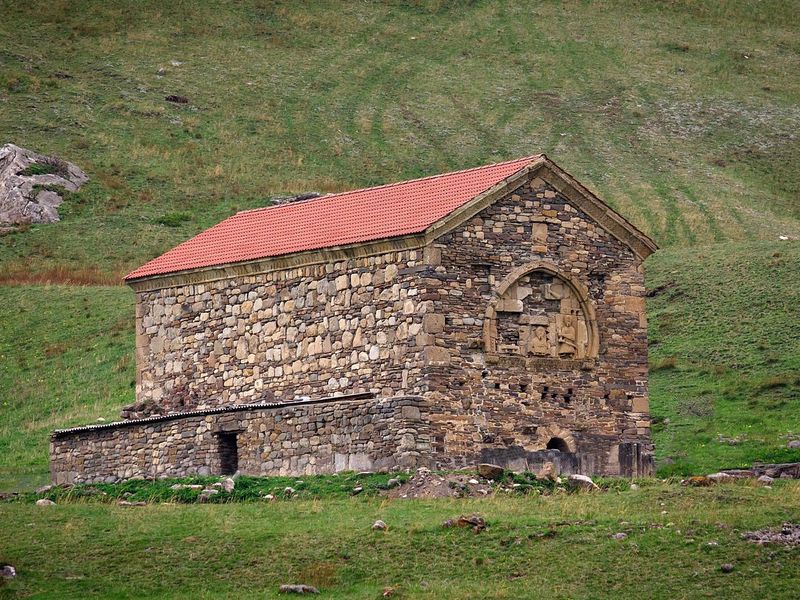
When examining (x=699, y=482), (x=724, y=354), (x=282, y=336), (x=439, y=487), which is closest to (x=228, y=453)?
(x=282, y=336)

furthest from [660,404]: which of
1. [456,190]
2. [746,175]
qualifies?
[746,175]

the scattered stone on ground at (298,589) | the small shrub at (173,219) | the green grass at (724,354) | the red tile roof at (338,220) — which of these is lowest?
the scattered stone on ground at (298,589)

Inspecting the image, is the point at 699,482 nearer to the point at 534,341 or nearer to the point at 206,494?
the point at 534,341

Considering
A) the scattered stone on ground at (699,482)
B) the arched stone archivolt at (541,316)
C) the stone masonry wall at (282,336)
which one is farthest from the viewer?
the arched stone archivolt at (541,316)

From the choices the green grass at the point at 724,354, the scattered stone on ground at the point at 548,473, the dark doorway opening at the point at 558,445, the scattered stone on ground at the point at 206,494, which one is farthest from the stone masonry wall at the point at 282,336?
the green grass at the point at 724,354

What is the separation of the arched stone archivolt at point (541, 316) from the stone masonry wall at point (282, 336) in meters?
1.82

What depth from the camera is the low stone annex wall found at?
115ft

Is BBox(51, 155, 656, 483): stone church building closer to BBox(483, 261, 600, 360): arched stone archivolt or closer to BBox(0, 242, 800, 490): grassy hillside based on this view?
BBox(483, 261, 600, 360): arched stone archivolt

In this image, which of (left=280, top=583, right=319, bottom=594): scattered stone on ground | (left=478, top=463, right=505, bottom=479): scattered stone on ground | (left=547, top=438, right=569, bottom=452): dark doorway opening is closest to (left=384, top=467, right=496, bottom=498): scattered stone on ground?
(left=478, top=463, right=505, bottom=479): scattered stone on ground

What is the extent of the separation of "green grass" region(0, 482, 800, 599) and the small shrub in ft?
132

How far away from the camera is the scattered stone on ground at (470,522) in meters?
29.2

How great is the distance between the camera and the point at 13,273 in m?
65.4

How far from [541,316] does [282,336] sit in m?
5.72

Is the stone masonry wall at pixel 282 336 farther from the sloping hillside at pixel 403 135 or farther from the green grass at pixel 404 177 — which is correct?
the sloping hillside at pixel 403 135
